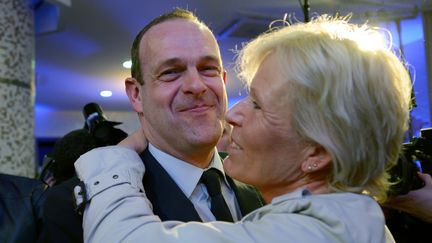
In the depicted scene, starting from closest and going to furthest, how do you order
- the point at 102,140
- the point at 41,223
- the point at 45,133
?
1. the point at 41,223
2. the point at 102,140
3. the point at 45,133

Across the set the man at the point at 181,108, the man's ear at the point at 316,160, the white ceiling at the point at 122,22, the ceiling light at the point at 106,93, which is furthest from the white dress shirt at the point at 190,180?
the ceiling light at the point at 106,93

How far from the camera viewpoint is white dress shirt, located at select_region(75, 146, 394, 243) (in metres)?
0.73

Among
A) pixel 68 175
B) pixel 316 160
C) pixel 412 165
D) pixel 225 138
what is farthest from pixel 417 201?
pixel 68 175

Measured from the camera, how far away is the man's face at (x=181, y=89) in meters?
1.09

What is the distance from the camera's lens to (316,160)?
85 centimetres

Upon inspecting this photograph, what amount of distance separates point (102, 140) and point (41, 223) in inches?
10.4

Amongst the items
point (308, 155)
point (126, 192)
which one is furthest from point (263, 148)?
point (126, 192)

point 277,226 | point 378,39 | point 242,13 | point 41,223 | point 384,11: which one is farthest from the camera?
point 242,13

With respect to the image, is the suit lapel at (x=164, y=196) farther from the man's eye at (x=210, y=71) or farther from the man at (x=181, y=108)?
the man's eye at (x=210, y=71)

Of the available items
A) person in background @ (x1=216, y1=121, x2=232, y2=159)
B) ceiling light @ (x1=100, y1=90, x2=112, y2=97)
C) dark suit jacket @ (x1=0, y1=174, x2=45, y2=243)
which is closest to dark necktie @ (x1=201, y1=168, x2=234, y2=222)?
person in background @ (x1=216, y1=121, x2=232, y2=159)

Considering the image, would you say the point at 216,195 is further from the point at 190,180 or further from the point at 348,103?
the point at 348,103

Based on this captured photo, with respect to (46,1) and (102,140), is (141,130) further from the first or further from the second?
(46,1)

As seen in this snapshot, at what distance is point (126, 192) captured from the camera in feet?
2.85

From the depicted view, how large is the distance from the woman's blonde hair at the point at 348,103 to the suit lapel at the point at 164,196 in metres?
0.33
